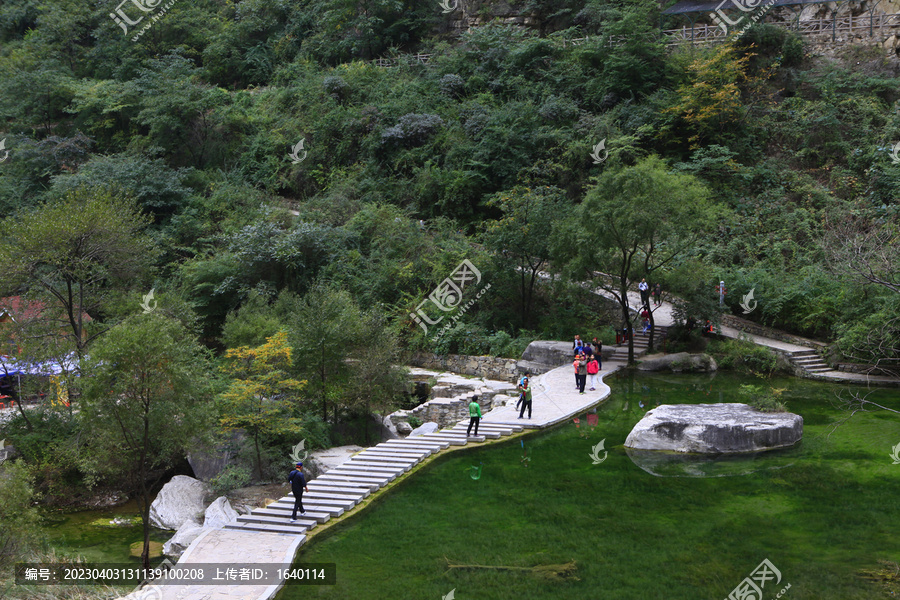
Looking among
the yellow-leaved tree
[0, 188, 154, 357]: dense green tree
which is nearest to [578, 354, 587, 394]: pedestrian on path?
the yellow-leaved tree

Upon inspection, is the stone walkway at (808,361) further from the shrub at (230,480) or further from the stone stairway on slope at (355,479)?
the shrub at (230,480)

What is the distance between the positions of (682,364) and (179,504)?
628 inches

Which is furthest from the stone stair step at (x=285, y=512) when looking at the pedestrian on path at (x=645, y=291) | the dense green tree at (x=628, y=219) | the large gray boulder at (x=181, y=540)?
the pedestrian on path at (x=645, y=291)

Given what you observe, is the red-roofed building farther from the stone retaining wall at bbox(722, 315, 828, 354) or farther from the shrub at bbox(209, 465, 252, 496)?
the stone retaining wall at bbox(722, 315, 828, 354)

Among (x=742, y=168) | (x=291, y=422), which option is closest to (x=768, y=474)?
(x=291, y=422)

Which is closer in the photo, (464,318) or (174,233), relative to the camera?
(464,318)

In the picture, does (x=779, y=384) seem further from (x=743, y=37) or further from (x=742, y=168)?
(x=743, y=37)

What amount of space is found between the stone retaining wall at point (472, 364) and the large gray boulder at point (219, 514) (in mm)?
11431

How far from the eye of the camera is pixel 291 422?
15.2 meters

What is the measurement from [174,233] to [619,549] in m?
27.9

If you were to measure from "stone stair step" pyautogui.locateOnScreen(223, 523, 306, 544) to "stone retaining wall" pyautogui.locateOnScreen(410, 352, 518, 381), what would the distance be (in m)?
12.1

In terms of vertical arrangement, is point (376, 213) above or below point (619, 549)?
above

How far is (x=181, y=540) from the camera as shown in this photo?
1223 centimetres

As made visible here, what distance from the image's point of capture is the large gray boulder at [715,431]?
1433 cm
